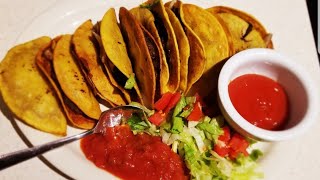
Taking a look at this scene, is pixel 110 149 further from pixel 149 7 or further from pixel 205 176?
pixel 149 7

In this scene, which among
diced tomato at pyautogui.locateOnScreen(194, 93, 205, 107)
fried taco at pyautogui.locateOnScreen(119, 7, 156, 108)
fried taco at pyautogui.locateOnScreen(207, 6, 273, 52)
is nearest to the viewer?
fried taco at pyautogui.locateOnScreen(119, 7, 156, 108)

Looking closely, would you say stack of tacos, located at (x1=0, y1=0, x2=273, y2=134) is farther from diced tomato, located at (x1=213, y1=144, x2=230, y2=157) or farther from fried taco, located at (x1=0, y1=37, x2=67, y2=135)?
diced tomato, located at (x1=213, y1=144, x2=230, y2=157)

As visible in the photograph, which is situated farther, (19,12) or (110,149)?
(19,12)

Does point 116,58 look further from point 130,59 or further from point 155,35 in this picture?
point 155,35

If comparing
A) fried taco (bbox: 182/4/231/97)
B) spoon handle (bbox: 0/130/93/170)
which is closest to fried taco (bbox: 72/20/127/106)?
spoon handle (bbox: 0/130/93/170)

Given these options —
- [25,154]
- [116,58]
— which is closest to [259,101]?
[116,58]

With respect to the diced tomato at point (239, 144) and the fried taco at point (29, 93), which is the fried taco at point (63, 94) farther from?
the diced tomato at point (239, 144)

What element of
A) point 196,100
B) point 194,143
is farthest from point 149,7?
point 194,143
